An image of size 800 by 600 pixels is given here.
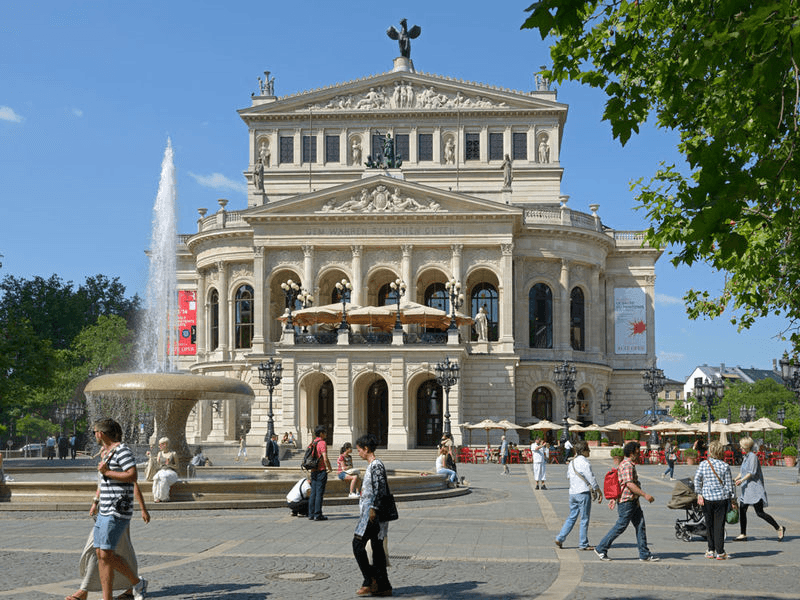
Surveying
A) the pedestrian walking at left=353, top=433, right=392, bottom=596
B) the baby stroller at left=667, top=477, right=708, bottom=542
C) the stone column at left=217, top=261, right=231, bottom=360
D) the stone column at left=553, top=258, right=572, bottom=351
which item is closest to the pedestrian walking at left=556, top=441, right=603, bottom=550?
the baby stroller at left=667, top=477, right=708, bottom=542

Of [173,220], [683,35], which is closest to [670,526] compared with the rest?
[683,35]

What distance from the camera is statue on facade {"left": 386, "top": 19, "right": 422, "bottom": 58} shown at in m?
75.2

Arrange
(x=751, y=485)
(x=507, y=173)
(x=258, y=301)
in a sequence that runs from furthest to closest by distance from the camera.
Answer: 1. (x=507, y=173)
2. (x=258, y=301)
3. (x=751, y=485)

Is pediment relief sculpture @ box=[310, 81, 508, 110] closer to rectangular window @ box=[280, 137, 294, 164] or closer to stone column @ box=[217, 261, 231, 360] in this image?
rectangular window @ box=[280, 137, 294, 164]

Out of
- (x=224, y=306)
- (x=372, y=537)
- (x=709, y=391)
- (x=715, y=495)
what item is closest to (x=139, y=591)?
(x=372, y=537)

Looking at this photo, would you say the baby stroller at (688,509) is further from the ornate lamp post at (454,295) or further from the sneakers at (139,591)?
the ornate lamp post at (454,295)

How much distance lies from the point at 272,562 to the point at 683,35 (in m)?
8.16

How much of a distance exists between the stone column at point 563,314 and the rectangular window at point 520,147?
9.49 metres

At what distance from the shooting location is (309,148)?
2768 inches

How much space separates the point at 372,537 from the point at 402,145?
198 feet

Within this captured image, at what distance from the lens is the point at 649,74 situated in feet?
55.6

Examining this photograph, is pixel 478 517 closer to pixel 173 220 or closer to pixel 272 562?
pixel 272 562

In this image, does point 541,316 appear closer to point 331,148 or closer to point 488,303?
point 488,303

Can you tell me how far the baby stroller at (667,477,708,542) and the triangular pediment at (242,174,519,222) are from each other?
44.1m
